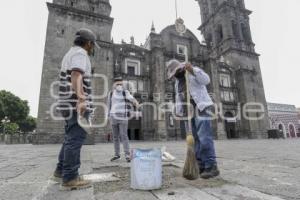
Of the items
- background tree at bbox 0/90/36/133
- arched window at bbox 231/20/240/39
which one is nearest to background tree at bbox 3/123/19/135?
background tree at bbox 0/90/36/133

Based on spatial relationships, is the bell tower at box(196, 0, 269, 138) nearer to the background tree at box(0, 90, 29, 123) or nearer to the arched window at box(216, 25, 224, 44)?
the arched window at box(216, 25, 224, 44)

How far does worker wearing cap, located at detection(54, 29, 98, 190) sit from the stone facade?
43.2m

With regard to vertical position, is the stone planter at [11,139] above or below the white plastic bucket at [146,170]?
above

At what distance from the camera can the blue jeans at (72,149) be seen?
83.7 inches

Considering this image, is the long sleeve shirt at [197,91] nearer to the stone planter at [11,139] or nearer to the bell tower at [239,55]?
the bell tower at [239,55]

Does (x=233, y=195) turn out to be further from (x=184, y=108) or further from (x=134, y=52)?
(x=134, y=52)

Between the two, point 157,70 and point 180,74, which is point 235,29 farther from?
point 180,74

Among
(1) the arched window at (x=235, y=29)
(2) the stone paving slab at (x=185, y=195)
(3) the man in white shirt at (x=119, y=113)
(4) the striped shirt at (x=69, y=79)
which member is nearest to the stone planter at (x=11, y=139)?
(3) the man in white shirt at (x=119, y=113)

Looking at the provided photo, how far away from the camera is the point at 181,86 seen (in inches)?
126

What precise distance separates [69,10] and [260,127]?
85.7ft

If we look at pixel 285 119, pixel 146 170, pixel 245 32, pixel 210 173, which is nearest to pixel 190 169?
pixel 210 173

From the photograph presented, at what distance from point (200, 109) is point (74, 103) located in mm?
1671

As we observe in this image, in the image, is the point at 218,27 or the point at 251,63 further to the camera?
the point at 218,27

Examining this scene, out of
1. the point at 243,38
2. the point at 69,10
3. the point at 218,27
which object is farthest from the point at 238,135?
the point at 69,10
